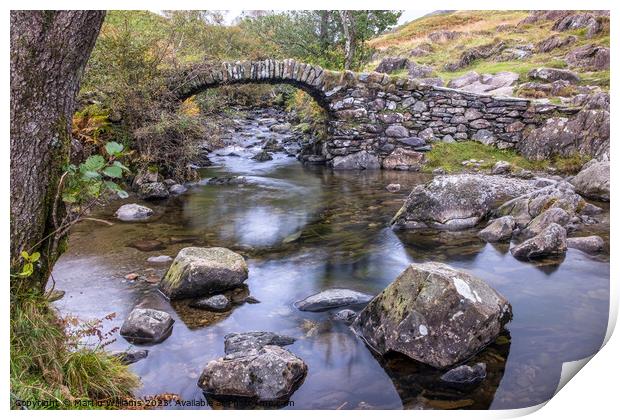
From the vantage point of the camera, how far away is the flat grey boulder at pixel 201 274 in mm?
5375

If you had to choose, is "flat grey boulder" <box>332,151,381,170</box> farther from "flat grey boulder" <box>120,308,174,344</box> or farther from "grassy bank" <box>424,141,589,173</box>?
"flat grey boulder" <box>120,308,174,344</box>

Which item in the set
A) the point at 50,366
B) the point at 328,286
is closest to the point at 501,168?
the point at 328,286

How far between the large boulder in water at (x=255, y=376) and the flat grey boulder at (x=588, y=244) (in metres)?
4.57

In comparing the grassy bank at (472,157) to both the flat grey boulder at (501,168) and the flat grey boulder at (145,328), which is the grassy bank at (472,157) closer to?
the flat grey boulder at (501,168)

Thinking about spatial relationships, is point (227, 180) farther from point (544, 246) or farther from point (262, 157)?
point (544, 246)

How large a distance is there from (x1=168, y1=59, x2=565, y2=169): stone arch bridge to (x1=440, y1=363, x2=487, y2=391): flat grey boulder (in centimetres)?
1086

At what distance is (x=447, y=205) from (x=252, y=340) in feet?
15.9

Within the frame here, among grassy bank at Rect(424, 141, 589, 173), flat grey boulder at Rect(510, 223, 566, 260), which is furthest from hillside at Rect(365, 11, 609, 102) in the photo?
flat grey boulder at Rect(510, 223, 566, 260)

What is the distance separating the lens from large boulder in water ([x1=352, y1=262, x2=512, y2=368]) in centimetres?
397
